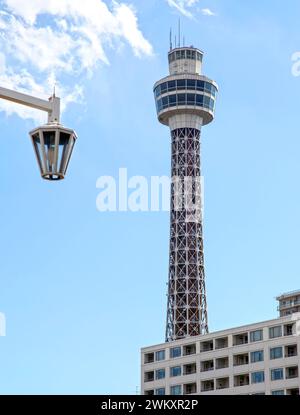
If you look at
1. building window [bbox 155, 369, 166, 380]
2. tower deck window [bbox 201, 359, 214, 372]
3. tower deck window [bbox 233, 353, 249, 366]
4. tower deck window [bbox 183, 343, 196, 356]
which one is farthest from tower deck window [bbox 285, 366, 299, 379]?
building window [bbox 155, 369, 166, 380]

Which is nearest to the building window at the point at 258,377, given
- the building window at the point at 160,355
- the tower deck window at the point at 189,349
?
the tower deck window at the point at 189,349

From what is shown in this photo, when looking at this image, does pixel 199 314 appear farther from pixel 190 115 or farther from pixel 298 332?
pixel 298 332

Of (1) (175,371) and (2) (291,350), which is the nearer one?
(2) (291,350)

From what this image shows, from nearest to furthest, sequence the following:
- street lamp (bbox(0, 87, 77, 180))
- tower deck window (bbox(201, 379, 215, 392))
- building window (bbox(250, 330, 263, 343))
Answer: street lamp (bbox(0, 87, 77, 180)), building window (bbox(250, 330, 263, 343)), tower deck window (bbox(201, 379, 215, 392))

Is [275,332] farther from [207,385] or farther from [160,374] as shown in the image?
[160,374]

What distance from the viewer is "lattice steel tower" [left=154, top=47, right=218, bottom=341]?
7057 inches

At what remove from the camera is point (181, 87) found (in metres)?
192

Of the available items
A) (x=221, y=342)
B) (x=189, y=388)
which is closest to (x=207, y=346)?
(x=221, y=342)

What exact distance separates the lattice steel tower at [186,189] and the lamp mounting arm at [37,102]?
165649 millimetres

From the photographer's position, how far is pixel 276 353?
11438 cm

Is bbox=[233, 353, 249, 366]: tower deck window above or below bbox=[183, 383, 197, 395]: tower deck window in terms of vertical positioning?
above

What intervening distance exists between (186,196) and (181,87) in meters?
23.1

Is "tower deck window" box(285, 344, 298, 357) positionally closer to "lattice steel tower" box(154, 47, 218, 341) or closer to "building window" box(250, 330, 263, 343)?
"building window" box(250, 330, 263, 343)
